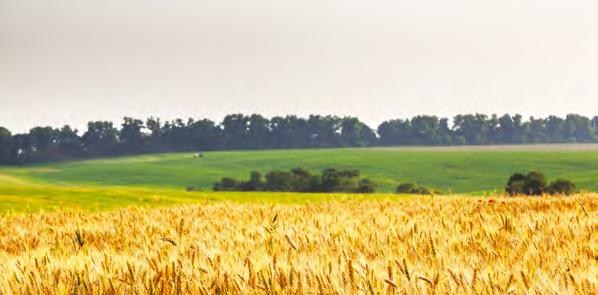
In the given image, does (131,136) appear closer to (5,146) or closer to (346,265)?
(5,146)

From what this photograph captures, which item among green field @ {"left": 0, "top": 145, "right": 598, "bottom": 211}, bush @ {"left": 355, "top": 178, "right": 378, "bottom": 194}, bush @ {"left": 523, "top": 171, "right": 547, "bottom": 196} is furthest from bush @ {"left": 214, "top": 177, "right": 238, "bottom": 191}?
bush @ {"left": 523, "top": 171, "right": 547, "bottom": 196}

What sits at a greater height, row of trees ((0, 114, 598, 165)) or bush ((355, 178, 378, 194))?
row of trees ((0, 114, 598, 165))

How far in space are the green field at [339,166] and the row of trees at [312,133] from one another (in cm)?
2107

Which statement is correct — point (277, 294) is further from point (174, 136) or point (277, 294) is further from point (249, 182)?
point (174, 136)

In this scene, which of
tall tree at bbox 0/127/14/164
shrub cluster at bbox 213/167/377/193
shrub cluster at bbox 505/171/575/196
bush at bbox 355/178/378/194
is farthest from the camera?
tall tree at bbox 0/127/14/164

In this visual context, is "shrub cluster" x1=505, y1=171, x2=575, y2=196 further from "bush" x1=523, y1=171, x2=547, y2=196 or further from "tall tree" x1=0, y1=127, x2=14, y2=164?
"tall tree" x1=0, y1=127, x2=14, y2=164

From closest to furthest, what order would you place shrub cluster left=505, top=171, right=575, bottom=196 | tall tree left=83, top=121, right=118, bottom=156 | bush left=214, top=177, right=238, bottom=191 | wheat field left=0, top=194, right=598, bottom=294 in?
wheat field left=0, top=194, right=598, bottom=294 < shrub cluster left=505, top=171, right=575, bottom=196 < bush left=214, top=177, right=238, bottom=191 < tall tree left=83, top=121, right=118, bottom=156

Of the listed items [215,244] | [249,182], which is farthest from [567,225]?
[249,182]

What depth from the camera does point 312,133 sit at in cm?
18100

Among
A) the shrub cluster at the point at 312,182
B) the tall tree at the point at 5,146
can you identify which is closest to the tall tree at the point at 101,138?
the tall tree at the point at 5,146

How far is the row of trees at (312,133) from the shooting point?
17162 centimetres

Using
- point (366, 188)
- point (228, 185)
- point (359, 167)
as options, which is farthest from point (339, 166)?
point (366, 188)

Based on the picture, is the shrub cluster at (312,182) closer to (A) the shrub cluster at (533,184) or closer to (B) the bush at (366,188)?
(B) the bush at (366,188)

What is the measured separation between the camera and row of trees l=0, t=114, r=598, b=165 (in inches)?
6757
